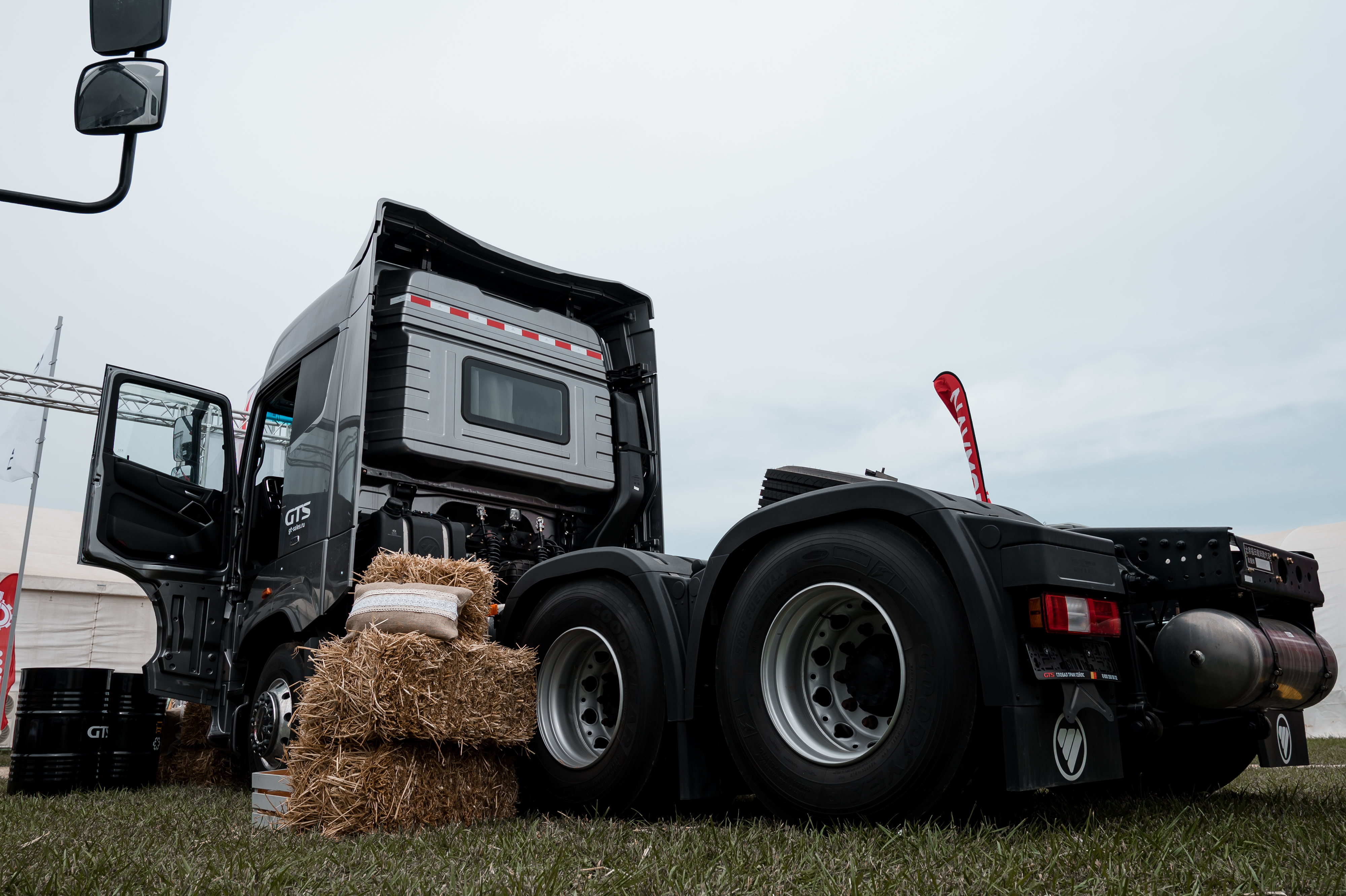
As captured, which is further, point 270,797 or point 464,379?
point 464,379

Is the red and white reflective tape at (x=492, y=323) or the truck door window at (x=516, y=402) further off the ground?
the red and white reflective tape at (x=492, y=323)

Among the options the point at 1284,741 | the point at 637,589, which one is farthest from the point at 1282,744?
the point at 637,589

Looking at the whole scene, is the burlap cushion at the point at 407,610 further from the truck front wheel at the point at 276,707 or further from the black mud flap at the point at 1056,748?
the black mud flap at the point at 1056,748

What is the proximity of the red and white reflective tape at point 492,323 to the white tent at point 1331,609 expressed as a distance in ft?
42.5

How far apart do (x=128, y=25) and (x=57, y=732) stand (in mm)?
5243

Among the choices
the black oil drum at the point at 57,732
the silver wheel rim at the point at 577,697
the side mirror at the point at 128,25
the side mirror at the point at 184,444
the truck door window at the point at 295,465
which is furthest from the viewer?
the side mirror at the point at 184,444

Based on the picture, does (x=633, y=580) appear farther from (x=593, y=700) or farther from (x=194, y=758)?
(x=194, y=758)

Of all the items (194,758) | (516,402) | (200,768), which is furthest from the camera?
(194,758)

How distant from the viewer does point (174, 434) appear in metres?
6.89

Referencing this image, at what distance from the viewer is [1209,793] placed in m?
4.52

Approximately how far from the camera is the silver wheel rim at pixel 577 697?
14.4 feet

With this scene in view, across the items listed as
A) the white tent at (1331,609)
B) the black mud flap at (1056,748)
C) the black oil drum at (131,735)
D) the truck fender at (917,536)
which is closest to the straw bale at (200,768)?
the black oil drum at (131,735)

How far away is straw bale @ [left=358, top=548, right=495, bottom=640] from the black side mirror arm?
1.98 metres

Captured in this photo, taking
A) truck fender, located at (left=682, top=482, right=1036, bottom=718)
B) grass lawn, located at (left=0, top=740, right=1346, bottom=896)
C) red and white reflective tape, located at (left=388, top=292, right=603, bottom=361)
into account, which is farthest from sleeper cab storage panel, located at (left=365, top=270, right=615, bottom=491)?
grass lawn, located at (left=0, top=740, right=1346, bottom=896)
